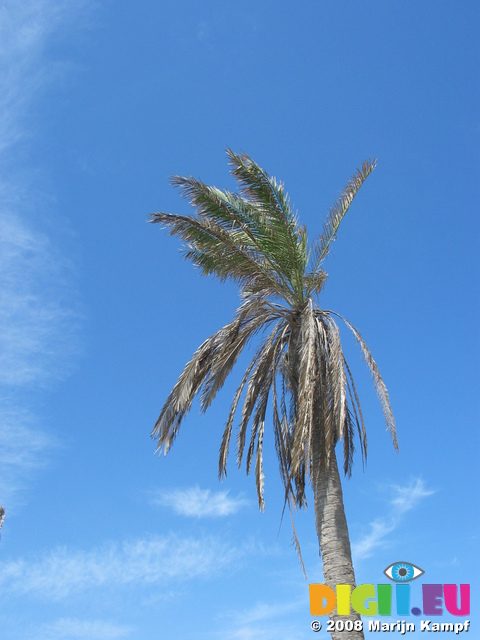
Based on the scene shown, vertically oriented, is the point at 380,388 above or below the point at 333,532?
above

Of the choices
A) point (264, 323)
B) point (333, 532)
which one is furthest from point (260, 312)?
point (333, 532)

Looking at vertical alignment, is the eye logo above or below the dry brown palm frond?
below

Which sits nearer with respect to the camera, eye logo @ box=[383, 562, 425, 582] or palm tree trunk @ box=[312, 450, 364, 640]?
palm tree trunk @ box=[312, 450, 364, 640]

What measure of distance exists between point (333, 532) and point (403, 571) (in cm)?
154

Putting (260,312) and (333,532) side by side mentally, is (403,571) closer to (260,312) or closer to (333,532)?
(333,532)

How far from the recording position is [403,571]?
10.6 m

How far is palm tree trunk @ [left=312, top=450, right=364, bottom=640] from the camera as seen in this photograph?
9859 mm

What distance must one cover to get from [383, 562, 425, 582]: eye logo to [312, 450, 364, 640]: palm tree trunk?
3.10 feet

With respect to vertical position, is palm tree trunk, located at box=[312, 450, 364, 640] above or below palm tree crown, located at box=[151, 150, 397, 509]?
below

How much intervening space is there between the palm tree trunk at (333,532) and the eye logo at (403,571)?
944 mm

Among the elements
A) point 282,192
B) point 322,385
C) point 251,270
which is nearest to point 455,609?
point 322,385

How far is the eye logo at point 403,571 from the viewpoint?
1052 centimetres

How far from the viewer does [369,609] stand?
31.6ft

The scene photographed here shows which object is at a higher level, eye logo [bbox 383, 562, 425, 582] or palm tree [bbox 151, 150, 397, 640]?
palm tree [bbox 151, 150, 397, 640]
